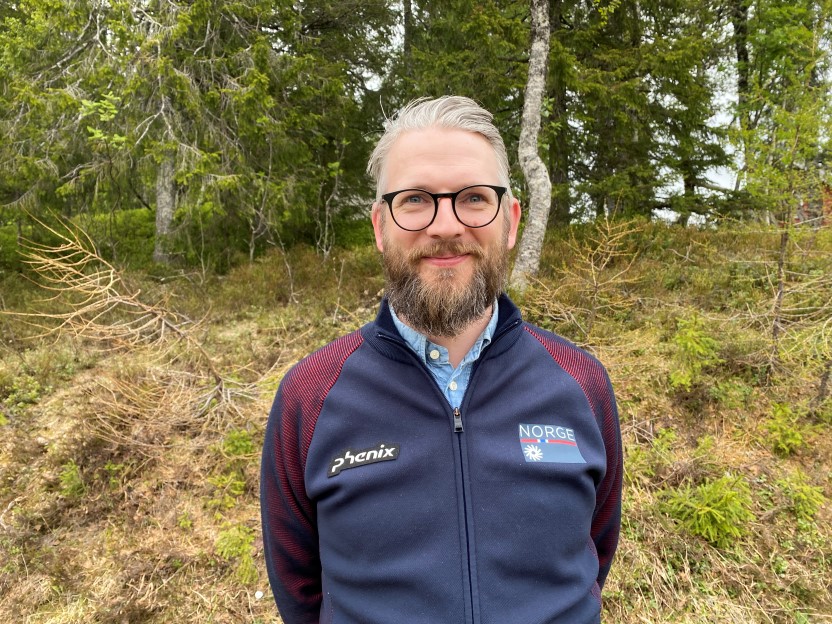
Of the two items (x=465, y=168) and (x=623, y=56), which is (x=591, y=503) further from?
(x=623, y=56)

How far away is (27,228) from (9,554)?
8606 millimetres

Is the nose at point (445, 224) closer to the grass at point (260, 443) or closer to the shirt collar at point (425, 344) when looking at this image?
the shirt collar at point (425, 344)

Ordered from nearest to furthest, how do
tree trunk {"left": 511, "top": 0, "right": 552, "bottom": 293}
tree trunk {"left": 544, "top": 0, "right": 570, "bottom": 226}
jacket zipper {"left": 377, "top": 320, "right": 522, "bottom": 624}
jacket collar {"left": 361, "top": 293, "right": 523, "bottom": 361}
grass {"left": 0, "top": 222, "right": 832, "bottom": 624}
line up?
jacket zipper {"left": 377, "top": 320, "right": 522, "bottom": 624}, jacket collar {"left": 361, "top": 293, "right": 523, "bottom": 361}, grass {"left": 0, "top": 222, "right": 832, "bottom": 624}, tree trunk {"left": 511, "top": 0, "right": 552, "bottom": 293}, tree trunk {"left": 544, "top": 0, "right": 570, "bottom": 226}

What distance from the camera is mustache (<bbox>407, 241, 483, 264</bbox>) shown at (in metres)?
1.39

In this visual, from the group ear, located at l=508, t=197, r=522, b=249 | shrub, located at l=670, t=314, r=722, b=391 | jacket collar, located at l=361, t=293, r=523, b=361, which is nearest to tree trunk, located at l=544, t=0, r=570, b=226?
shrub, located at l=670, t=314, r=722, b=391

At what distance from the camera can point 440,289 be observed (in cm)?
138

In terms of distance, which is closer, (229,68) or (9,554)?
(9,554)

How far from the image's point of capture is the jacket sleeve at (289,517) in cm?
145

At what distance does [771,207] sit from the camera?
15.4 feet

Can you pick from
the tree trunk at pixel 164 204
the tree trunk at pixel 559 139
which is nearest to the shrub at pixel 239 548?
the tree trunk at pixel 559 139

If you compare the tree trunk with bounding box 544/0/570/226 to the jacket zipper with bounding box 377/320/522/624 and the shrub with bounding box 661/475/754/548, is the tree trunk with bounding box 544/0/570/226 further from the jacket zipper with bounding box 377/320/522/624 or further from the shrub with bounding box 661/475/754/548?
the jacket zipper with bounding box 377/320/522/624

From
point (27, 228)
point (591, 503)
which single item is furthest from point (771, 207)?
point (27, 228)

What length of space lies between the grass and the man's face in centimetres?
260

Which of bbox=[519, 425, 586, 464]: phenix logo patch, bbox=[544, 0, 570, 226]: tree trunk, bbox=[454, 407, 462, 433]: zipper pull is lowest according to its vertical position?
bbox=[519, 425, 586, 464]: phenix logo patch
